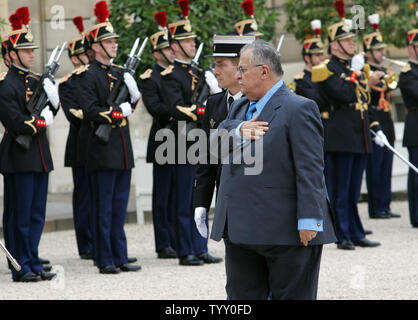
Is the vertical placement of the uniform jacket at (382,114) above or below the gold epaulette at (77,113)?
below

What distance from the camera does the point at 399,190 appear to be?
1318cm

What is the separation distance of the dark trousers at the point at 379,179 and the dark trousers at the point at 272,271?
7199mm

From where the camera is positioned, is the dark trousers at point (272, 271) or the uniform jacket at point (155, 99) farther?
the uniform jacket at point (155, 99)

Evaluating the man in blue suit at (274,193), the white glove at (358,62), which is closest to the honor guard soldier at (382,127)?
the white glove at (358,62)

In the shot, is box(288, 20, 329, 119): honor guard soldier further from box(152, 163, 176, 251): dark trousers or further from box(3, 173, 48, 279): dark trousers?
box(3, 173, 48, 279): dark trousers

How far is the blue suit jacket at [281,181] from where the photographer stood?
4.21 m

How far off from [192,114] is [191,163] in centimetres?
50

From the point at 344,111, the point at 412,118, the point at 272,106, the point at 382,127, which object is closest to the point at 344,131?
the point at 344,111

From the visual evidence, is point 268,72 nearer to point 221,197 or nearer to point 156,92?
point 221,197

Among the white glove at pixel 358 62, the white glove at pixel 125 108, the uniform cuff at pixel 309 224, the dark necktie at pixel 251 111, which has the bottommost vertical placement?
the white glove at pixel 125 108

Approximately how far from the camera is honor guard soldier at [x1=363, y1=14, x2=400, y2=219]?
11180 millimetres

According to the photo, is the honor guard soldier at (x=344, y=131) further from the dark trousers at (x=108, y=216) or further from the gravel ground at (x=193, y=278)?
the dark trousers at (x=108, y=216)

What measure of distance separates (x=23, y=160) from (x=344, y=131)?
310 cm

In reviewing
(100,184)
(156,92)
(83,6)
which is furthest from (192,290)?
(83,6)
